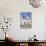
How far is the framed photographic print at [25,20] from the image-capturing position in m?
4.21

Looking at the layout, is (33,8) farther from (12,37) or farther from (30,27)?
(12,37)

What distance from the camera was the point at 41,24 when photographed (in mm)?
4215

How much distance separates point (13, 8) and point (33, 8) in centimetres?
65

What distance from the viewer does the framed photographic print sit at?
4.21 metres

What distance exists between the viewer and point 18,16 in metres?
4.21

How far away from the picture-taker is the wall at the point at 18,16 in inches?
164

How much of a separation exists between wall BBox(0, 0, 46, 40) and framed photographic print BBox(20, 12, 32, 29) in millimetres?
98

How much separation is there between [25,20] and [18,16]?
26cm

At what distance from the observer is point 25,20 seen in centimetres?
422

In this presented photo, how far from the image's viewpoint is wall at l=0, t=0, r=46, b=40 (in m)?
4.18

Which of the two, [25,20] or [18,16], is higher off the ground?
[18,16]

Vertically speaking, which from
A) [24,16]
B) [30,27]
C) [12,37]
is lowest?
[12,37]

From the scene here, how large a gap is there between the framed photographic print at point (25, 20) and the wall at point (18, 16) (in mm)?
98

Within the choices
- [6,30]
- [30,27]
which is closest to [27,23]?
[30,27]
